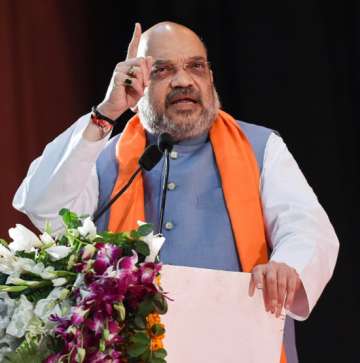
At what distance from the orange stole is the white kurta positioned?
0.14 ft

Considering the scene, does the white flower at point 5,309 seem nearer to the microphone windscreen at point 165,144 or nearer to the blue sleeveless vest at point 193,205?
the microphone windscreen at point 165,144

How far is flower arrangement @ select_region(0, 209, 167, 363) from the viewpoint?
154 cm

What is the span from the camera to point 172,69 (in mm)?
2969

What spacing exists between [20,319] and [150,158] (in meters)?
0.92

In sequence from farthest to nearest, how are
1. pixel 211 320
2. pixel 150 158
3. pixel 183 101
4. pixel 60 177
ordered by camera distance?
1. pixel 183 101
2. pixel 60 177
3. pixel 150 158
4. pixel 211 320

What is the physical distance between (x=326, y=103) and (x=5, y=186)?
1.46 metres

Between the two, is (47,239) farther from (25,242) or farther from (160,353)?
(160,353)

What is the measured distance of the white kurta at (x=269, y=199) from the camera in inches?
97.8

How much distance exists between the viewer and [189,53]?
2.98 metres

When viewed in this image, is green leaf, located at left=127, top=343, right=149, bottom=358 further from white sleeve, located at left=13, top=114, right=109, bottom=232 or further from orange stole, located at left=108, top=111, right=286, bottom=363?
white sleeve, located at left=13, top=114, right=109, bottom=232

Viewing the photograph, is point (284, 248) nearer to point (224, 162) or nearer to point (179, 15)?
point (224, 162)

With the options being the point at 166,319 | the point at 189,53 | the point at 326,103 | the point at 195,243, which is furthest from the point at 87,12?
the point at 166,319

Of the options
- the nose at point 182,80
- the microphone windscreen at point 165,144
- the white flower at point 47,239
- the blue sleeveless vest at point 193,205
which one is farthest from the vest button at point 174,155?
the white flower at point 47,239

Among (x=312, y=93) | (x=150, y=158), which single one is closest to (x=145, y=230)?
(x=150, y=158)
